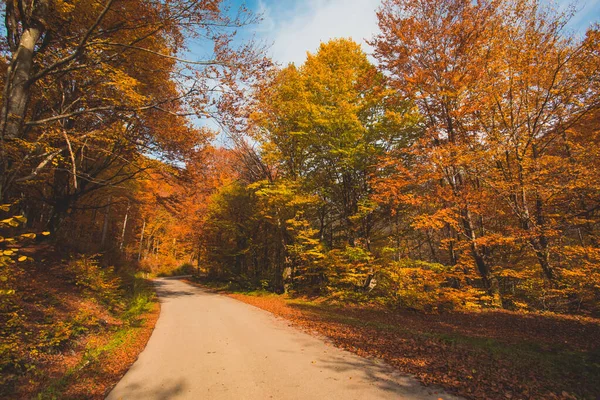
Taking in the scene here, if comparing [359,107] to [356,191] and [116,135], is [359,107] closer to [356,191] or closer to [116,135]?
[356,191]

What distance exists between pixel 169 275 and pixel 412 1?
41.0 m

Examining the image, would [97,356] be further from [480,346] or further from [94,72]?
[480,346]

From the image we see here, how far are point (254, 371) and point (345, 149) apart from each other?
10833 millimetres

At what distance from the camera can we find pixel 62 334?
591 cm

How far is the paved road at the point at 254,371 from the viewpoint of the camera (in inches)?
169

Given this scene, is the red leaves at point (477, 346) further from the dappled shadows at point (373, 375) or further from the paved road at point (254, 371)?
the paved road at point (254, 371)

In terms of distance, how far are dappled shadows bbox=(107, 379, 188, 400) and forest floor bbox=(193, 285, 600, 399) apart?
3.71m

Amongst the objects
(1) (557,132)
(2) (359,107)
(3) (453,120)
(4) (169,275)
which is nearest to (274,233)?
(2) (359,107)

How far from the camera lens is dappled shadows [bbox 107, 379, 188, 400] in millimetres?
4262

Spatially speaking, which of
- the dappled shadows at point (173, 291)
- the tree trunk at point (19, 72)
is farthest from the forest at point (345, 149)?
the dappled shadows at point (173, 291)

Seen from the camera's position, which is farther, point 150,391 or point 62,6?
point 62,6

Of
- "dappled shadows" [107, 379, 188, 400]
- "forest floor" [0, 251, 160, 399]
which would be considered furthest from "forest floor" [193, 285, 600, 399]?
"forest floor" [0, 251, 160, 399]

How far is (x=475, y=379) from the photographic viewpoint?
15.3 ft

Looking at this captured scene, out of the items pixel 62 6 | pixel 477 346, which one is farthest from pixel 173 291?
pixel 477 346
